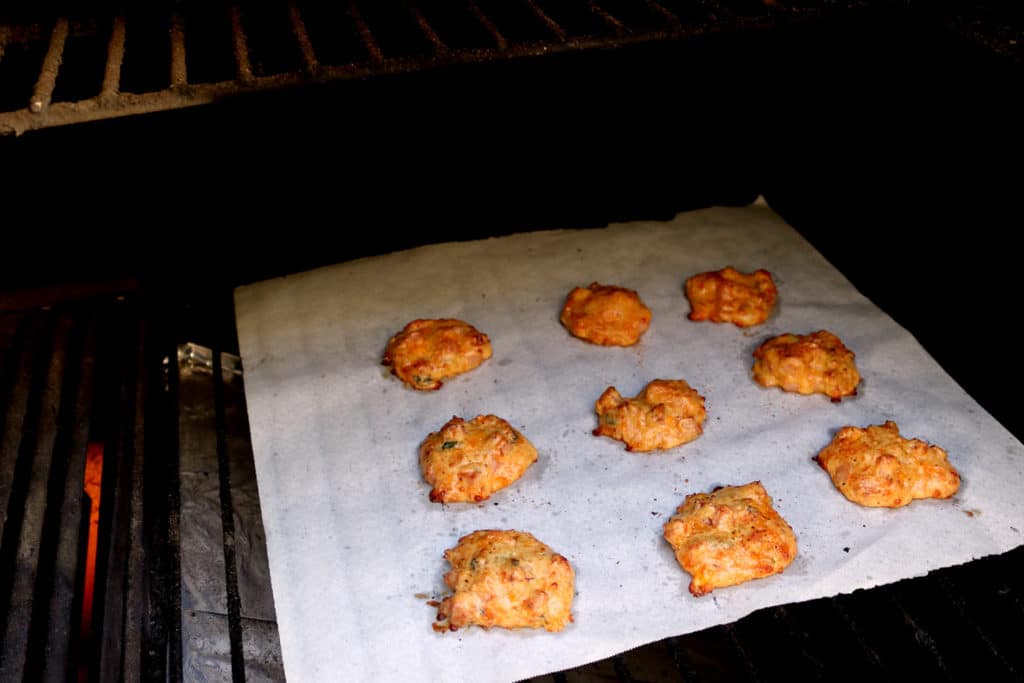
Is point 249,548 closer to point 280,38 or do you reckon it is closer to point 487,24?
point 280,38

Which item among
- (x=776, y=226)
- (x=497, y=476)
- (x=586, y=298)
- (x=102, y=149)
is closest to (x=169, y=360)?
(x=102, y=149)

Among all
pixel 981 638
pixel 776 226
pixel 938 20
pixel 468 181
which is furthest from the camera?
pixel 776 226

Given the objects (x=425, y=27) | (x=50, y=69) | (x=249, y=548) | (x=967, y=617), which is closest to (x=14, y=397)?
(x=249, y=548)

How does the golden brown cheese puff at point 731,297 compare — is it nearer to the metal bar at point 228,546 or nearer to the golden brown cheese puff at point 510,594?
the golden brown cheese puff at point 510,594

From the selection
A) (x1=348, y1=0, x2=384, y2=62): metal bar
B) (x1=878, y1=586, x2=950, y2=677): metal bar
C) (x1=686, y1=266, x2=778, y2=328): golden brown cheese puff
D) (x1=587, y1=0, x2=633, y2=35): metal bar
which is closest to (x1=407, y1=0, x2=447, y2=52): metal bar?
(x1=348, y1=0, x2=384, y2=62): metal bar

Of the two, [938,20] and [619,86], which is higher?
[619,86]

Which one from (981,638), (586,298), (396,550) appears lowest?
(981,638)

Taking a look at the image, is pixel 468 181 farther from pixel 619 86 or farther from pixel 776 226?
pixel 776 226
